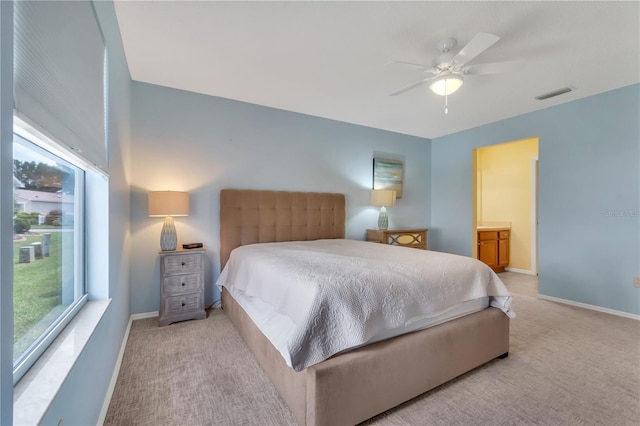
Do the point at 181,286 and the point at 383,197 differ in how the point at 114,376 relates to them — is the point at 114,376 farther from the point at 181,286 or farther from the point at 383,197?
the point at 383,197

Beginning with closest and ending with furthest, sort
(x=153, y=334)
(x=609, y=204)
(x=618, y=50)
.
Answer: (x=618, y=50) < (x=153, y=334) < (x=609, y=204)

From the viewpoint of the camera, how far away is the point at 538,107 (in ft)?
11.7

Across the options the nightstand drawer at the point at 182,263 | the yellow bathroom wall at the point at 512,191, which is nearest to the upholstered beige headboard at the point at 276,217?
the nightstand drawer at the point at 182,263

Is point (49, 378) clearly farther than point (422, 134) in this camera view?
No

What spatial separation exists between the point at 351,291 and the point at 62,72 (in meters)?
1.50

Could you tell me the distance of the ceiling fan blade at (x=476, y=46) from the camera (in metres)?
1.70

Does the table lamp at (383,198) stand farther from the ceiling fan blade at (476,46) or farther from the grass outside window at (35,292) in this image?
the grass outside window at (35,292)

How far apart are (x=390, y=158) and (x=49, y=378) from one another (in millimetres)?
4598


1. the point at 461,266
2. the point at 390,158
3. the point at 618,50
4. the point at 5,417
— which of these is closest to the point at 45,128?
the point at 5,417

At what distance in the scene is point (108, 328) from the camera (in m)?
1.64

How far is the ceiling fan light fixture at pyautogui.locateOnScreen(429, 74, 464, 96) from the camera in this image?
226 cm

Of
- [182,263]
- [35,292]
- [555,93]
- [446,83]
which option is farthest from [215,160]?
[555,93]

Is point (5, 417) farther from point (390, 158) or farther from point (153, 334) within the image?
point (390, 158)

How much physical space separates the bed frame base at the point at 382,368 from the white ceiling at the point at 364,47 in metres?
2.08
